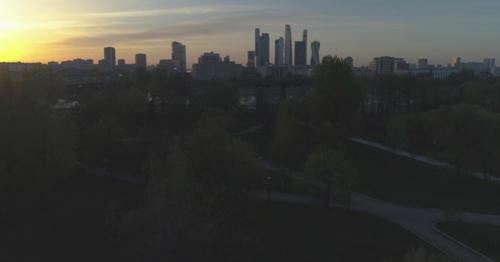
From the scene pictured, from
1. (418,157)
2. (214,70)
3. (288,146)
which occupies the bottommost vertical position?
(418,157)

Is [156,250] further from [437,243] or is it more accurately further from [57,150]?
[57,150]

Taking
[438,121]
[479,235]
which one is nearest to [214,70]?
[438,121]

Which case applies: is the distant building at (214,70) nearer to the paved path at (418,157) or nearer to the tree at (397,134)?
the paved path at (418,157)

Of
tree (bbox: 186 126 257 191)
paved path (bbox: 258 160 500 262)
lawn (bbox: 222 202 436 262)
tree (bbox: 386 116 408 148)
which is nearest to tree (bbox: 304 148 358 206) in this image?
paved path (bbox: 258 160 500 262)

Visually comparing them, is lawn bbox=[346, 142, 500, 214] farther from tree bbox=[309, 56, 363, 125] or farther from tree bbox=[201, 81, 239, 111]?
tree bbox=[201, 81, 239, 111]

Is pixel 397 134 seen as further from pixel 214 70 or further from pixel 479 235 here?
pixel 214 70
